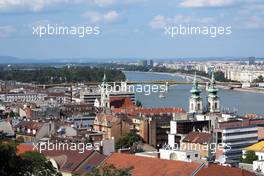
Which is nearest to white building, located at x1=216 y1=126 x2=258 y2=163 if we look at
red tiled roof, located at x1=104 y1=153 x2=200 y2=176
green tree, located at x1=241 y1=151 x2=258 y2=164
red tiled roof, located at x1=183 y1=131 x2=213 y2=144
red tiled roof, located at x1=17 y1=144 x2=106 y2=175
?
red tiled roof, located at x1=183 y1=131 x2=213 y2=144

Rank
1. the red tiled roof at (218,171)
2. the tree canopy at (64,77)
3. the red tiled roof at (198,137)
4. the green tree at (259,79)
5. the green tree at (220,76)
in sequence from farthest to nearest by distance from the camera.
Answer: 1. the green tree at (220,76)
2. the green tree at (259,79)
3. the tree canopy at (64,77)
4. the red tiled roof at (198,137)
5. the red tiled roof at (218,171)

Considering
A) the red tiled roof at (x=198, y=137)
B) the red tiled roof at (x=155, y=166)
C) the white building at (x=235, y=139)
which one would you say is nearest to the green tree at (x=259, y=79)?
the white building at (x=235, y=139)

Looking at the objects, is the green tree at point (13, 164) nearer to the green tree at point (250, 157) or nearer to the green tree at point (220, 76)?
the green tree at point (250, 157)

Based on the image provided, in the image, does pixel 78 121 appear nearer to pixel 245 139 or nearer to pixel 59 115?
pixel 59 115

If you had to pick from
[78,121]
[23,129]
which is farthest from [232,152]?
[78,121]

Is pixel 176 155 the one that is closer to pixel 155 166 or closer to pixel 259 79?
pixel 155 166

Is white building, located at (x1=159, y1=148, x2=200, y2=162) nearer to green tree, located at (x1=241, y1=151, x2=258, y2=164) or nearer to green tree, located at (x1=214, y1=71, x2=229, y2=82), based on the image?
green tree, located at (x1=241, y1=151, x2=258, y2=164)

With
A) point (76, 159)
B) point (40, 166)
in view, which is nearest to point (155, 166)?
point (76, 159)
